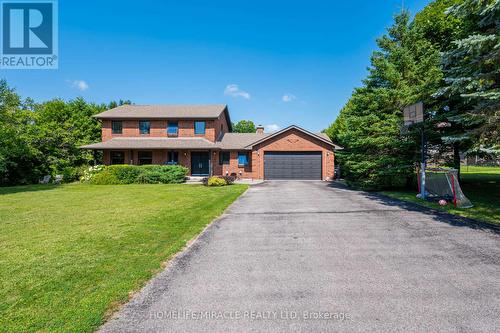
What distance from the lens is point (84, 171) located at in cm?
2192

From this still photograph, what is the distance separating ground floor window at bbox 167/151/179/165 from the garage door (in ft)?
30.1

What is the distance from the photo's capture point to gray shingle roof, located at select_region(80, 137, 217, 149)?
878 inches

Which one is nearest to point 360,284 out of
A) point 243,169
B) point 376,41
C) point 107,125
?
point 376,41

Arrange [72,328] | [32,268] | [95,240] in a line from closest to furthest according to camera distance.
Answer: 1. [72,328]
2. [32,268]
3. [95,240]

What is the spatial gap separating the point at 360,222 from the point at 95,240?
300 inches

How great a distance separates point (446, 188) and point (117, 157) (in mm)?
26407

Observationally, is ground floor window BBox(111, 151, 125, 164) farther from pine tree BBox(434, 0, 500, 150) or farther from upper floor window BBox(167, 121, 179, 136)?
pine tree BBox(434, 0, 500, 150)

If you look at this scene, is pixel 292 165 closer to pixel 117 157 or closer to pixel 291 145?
pixel 291 145

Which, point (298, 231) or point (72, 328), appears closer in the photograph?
point (72, 328)

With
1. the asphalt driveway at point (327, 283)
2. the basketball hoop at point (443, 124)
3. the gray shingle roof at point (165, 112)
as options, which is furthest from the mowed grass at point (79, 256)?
the gray shingle roof at point (165, 112)

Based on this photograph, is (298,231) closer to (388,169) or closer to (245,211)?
(245,211)

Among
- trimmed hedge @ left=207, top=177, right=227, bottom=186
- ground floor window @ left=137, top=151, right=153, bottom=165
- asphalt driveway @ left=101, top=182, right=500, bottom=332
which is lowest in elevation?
asphalt driveway @ left=101, top=182, right=500, bottom=332

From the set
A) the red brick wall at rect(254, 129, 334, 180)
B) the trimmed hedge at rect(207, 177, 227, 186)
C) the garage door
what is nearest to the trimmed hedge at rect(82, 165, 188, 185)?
the trimmed hedge at rect(207, 177, 227, 186)

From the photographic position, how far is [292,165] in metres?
24.0
